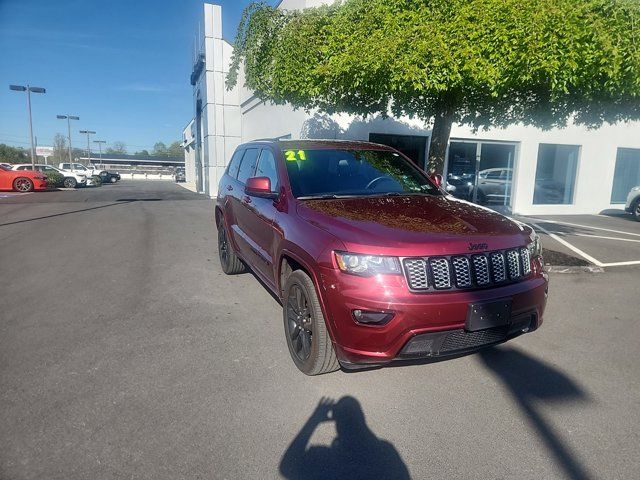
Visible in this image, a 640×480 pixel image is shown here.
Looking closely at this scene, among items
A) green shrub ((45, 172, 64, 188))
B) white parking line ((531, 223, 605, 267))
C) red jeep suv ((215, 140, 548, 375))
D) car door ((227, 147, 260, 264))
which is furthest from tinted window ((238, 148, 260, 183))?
green shrub ((45, 172, 64, 188))

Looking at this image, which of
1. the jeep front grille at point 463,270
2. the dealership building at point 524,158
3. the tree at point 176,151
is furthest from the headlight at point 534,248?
the tree at point 176,151

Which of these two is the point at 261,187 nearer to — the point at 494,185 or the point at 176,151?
the point at 494,185

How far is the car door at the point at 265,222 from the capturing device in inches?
147

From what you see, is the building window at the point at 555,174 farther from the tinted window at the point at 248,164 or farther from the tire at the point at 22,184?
the tire at the point at 22,184

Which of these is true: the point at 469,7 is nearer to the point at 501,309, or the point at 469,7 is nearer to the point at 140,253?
the point at 501,309

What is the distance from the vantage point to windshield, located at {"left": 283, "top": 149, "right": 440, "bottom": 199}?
3.73 metres

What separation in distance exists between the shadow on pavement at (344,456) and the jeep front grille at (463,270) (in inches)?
36.9

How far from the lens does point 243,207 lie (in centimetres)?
469

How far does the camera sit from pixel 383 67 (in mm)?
4957

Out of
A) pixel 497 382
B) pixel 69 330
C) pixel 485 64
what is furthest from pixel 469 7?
pixel 69 330

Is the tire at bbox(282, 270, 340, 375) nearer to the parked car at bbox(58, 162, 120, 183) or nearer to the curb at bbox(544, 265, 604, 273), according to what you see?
the curb at bbox(544, 265, 604, 273)

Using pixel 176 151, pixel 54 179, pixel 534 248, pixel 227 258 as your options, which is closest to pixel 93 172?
pixel 54 179

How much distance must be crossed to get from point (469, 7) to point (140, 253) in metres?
6.18

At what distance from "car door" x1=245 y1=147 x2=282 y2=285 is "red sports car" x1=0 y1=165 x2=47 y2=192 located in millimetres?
23113
